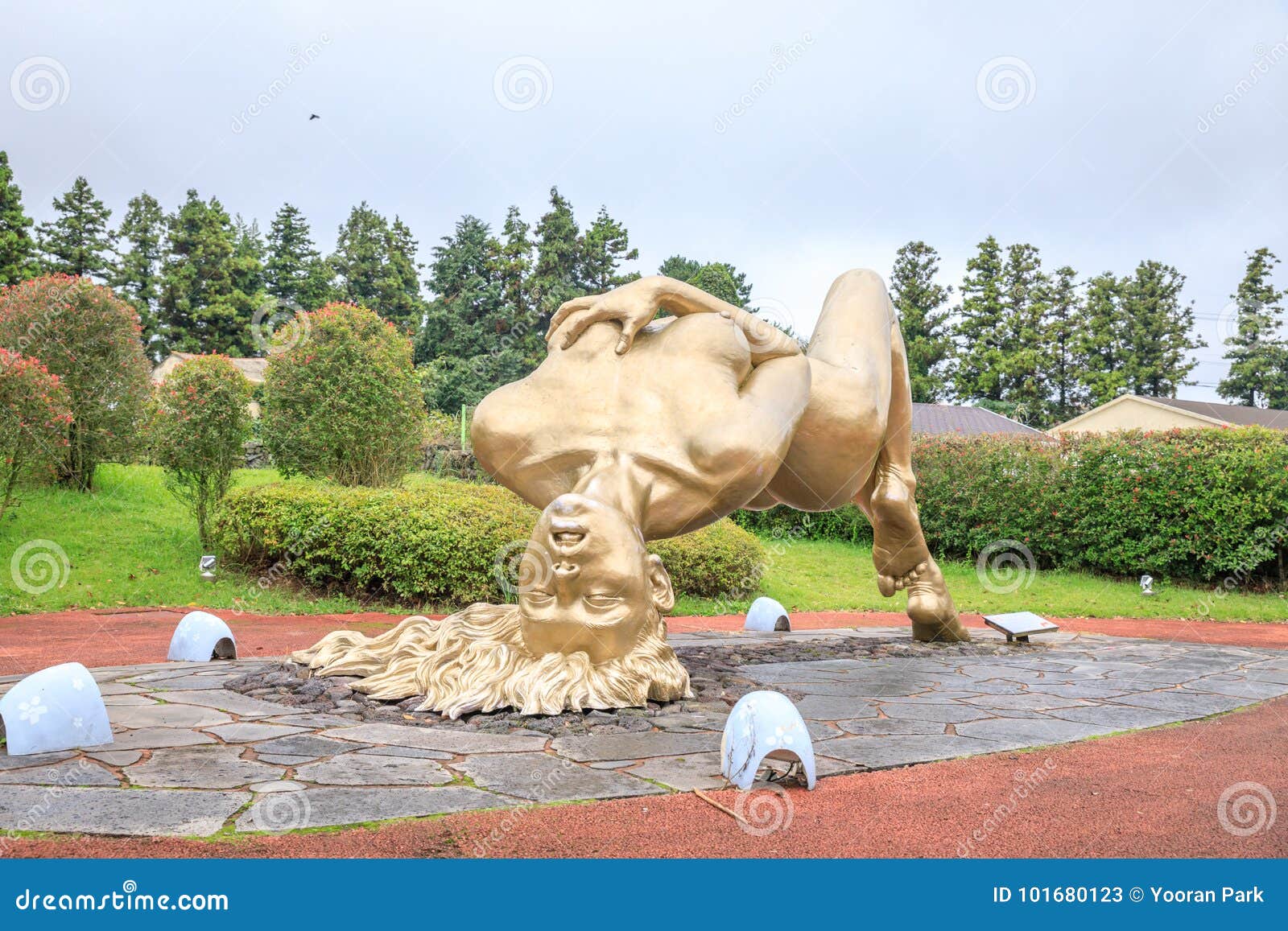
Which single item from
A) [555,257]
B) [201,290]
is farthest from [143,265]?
[555,257]

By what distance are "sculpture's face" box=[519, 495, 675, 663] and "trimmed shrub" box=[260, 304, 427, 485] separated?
755 cm

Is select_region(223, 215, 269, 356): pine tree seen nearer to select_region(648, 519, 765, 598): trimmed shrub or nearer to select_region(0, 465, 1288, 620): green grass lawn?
select_region(0, 465, 1288, 620): green grass lawn

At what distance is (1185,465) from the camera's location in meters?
11.3

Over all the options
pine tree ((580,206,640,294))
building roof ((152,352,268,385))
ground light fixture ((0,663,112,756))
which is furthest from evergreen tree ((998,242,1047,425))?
ground light fixture ((0,663,112,756))

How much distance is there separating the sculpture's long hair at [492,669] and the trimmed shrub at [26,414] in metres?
6.29

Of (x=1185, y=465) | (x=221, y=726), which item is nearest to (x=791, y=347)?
(x=221, y=726)

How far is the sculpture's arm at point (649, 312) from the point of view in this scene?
420 cm

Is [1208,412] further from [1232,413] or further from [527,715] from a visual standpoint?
[527,715]

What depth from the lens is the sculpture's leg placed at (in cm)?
533

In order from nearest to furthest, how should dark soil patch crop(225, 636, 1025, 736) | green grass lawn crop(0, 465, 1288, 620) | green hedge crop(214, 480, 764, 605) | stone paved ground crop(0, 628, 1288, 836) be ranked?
1. stone paved ground crop(0, 628, 1288, 836)
2. dark soil patch crop(225, 636, 1025, 736)
3. green hedge crop(214, 480, 764, 605)
4. green grass lawn crop(0, 465, 1288, 620)

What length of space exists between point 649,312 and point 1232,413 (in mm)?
25613

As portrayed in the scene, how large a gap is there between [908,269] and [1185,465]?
71.9ft

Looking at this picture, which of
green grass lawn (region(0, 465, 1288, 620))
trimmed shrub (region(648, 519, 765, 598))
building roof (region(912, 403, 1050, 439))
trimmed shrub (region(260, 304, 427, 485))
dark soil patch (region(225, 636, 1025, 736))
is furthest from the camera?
building roof (region(912, 403, 1050, 439))

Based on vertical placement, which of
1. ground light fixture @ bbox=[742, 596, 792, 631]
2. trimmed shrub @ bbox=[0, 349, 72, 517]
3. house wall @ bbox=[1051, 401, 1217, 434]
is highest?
house wall @ bbox=[1051, 401, 1217, 434]
